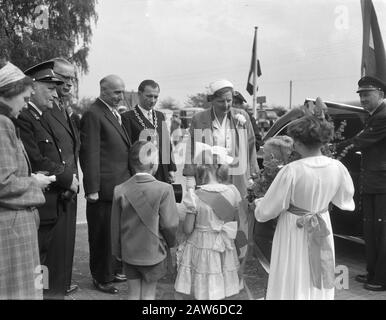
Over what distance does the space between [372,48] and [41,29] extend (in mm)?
14476

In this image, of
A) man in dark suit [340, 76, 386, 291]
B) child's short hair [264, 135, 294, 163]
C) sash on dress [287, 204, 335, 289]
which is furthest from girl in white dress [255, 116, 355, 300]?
man in dark suit [340, 76, 386, 291]

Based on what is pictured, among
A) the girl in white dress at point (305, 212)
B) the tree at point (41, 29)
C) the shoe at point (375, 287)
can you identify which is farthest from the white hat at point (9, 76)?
the tree at point (41, 29)

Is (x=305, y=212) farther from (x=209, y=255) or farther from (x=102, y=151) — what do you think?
(x=102, y=151)

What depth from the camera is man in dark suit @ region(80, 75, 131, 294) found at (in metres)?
4.20

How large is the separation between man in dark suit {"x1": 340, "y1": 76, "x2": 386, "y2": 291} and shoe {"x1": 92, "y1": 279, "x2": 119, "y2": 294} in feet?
7.94

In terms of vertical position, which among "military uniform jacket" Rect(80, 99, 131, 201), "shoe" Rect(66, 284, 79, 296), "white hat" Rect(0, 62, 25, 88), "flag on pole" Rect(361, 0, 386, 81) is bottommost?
"shoe" Rect(66, 284, 79, 296)

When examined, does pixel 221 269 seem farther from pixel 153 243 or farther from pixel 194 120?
pixel 194 120

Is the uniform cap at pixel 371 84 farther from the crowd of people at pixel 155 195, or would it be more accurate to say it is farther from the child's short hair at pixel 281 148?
the child's short hair at pixel 281 148

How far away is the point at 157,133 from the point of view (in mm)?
4820

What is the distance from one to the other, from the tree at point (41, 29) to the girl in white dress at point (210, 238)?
12.5 meters

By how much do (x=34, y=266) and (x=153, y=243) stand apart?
0.82 m

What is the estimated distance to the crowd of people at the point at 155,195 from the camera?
2.83m

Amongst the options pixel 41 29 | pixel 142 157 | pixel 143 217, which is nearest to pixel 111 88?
pixel 142 157

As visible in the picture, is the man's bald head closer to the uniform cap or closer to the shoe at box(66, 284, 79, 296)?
the shoe at box(66, 284, 79, 296)
